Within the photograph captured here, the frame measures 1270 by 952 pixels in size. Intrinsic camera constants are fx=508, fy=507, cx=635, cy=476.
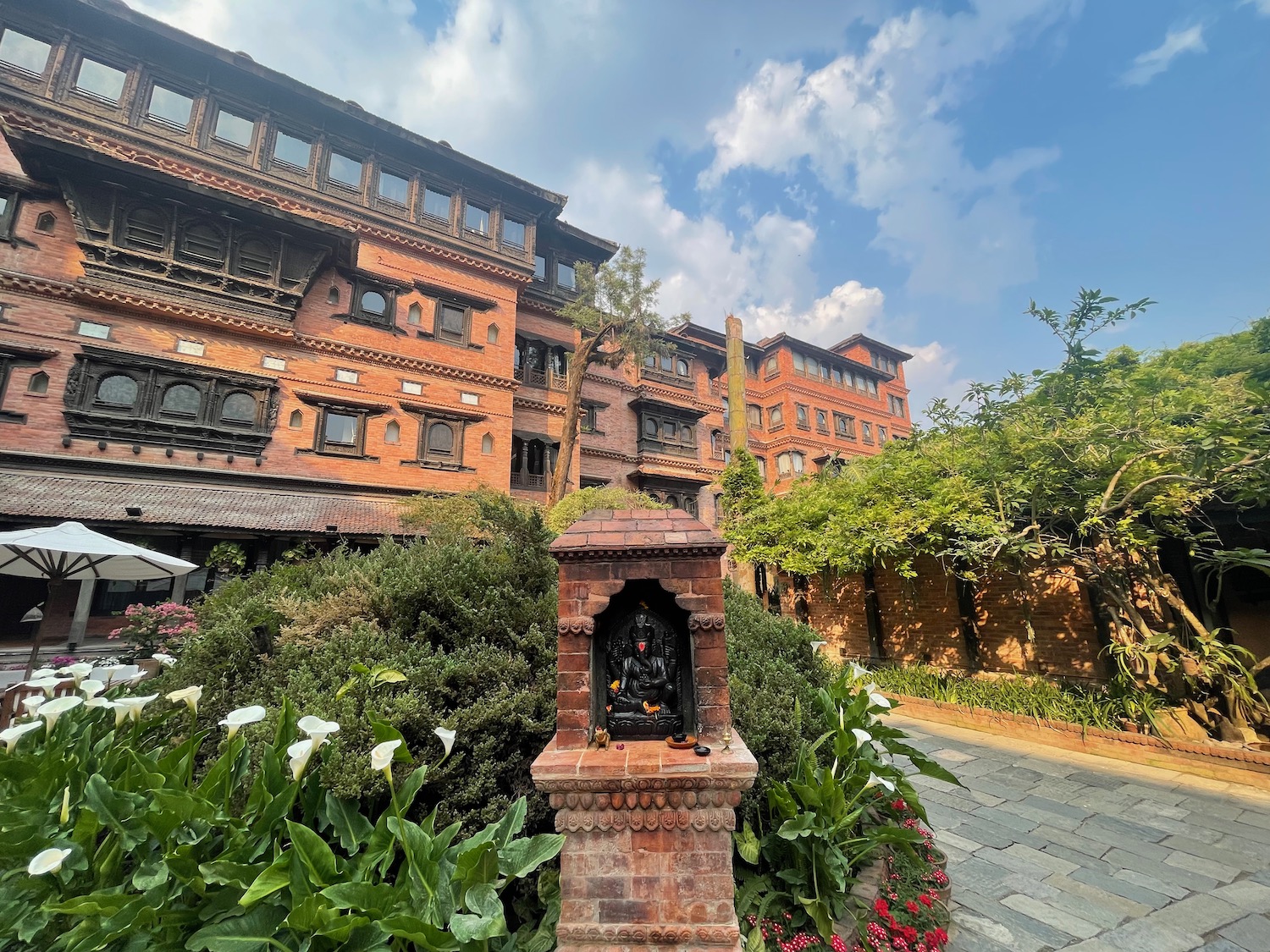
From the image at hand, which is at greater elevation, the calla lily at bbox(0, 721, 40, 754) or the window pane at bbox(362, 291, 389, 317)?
the window pane at bbox(362, 291, 389, 317)

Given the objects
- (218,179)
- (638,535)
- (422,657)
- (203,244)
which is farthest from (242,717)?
(218,179)

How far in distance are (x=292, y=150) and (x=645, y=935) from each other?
67.3 feet

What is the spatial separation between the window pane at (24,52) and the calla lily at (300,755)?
19.6 metres

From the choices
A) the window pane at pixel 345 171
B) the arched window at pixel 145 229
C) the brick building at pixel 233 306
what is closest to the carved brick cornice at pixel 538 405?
the brick building at pixel 233 306

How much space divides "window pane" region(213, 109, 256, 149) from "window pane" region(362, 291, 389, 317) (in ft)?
16.1

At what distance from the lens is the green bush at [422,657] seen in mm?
Answer: 3426

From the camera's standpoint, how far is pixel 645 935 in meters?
2.77

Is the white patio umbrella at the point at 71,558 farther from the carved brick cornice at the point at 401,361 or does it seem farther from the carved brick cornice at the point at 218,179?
the carved brick cornice at the point at 218,179

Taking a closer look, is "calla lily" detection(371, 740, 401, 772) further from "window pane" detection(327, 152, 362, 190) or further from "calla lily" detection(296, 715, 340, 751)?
"window pane" detection(327, 152, 362, 190)

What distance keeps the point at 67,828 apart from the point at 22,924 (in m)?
0.54

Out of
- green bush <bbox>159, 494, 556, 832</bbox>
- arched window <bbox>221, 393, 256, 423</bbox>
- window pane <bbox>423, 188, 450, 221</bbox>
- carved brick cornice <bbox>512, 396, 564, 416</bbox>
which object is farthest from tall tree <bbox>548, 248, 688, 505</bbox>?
green bush <bbox>159, 494, 556, 832</bbox>

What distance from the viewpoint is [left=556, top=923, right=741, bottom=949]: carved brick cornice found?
9.05ft

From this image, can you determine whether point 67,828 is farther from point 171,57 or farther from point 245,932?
point 171,57

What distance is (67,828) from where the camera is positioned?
2.81 metres
